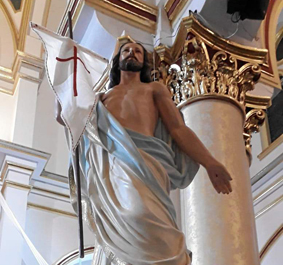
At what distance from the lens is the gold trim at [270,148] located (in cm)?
784

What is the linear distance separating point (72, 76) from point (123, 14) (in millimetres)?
1783

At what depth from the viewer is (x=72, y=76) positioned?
7.13 ft

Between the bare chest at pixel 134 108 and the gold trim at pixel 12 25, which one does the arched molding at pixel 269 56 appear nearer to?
the bare chest at pixel 134 108

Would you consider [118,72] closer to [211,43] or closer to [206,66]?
[206,66]

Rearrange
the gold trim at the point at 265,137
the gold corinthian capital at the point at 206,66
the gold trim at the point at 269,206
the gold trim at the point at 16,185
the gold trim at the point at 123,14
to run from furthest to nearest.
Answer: the gold trim at the point at 265,137 < the gold trim at the point at 269,206 < the gold trim at the point at 16,185 < the gold trim at the point at 123,14 < the gold corinthian capital at the point at 206,66

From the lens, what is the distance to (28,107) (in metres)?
8.04

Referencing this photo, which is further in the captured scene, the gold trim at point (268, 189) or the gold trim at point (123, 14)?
the gold trim at point (268, 189)

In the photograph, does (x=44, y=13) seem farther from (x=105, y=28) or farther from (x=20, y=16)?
(x=105, y=28)

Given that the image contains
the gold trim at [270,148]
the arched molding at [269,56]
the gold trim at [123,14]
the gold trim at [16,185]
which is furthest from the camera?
the gold trim at [270,148]

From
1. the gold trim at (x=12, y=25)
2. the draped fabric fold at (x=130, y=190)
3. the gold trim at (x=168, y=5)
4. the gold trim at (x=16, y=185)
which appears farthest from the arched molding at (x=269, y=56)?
the gold trim at (x=12, y=25)

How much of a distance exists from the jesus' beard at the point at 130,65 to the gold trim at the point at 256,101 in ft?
5.99

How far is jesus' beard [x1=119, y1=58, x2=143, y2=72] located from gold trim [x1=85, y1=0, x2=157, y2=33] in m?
1.60

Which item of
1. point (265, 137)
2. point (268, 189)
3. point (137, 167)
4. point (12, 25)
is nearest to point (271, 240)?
point (268, 189)

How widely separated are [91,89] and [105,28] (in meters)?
1.72
